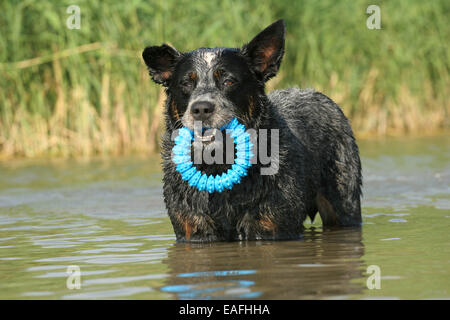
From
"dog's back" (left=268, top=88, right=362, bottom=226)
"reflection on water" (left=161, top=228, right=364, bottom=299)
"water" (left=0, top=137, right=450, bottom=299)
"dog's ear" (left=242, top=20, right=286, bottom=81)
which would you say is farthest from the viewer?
"dog's back" (left=268, top=88, right=362, bottom=226)

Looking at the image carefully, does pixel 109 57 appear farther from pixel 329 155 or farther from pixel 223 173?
pixel 223 173

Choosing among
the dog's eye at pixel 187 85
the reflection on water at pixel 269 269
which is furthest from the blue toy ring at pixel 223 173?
the reflection on water at pixel 269 269

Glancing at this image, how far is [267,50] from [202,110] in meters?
0.98

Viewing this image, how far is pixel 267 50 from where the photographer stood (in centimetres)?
686

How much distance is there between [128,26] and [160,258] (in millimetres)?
9403

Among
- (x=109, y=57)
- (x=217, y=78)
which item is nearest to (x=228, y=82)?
(x=217, y=78)

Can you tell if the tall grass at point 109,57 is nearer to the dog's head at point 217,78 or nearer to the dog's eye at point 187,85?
the dog's head at point 217,78

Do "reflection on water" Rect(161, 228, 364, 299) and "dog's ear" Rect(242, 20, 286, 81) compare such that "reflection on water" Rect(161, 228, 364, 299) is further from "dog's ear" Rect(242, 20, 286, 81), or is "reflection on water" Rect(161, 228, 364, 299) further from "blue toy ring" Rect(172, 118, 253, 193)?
"dog's ear" Rect(242, 20, 286, 81)

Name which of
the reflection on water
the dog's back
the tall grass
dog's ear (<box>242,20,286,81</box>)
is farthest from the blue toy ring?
the tall grass

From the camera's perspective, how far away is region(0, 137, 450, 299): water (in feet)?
16.3

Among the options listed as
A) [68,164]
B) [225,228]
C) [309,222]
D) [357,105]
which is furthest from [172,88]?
[357,105]

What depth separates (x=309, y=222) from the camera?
845cm

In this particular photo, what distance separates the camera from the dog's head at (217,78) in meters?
6.34
